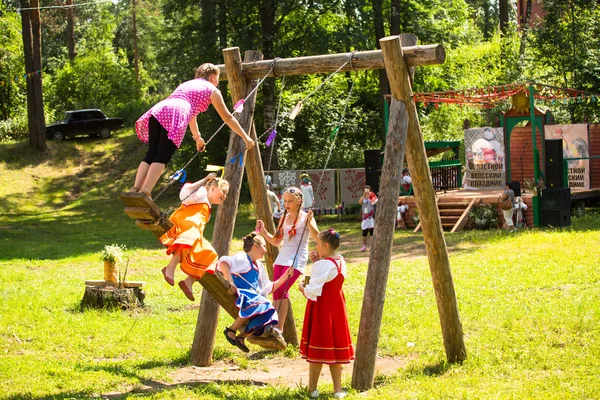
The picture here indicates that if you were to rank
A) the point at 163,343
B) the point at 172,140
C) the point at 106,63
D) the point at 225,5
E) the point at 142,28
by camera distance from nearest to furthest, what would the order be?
the point at 172,140 < the point at 163,343 < the point at 225,5 < the point at 106,63 < the point at 142,28

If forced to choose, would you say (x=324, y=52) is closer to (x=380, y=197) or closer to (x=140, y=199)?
(x=380, y=197)

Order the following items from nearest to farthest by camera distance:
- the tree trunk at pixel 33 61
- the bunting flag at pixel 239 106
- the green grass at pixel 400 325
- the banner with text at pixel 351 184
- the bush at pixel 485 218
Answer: the green grass at pixel 400 325
the bunting flag at pixel 239 106
the bush at pixel 485 218
the banner with text at pixel 351 184
the tree trunk at pixel 33 61

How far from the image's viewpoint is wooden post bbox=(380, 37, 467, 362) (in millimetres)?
7609

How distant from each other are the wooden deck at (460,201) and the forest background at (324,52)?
3410 millimetres

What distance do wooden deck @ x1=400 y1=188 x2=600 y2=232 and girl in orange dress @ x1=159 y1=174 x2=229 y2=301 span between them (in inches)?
585

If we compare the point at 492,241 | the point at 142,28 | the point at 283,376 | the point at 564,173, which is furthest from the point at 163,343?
the point at 142,28

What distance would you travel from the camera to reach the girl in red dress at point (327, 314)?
716 cm

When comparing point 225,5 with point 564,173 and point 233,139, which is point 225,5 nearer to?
point 564,173

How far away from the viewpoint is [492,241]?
1880cm

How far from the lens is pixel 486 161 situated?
82.5 feet

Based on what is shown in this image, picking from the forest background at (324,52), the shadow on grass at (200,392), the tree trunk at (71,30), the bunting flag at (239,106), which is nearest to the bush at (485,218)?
the forest background at (324,52)

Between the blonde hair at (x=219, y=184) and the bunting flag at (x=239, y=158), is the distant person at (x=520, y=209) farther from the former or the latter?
the blonde hair at (x=219, y=184)

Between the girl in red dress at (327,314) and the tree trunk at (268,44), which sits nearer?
the girl in red dress at (327,314)

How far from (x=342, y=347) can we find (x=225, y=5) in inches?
947
